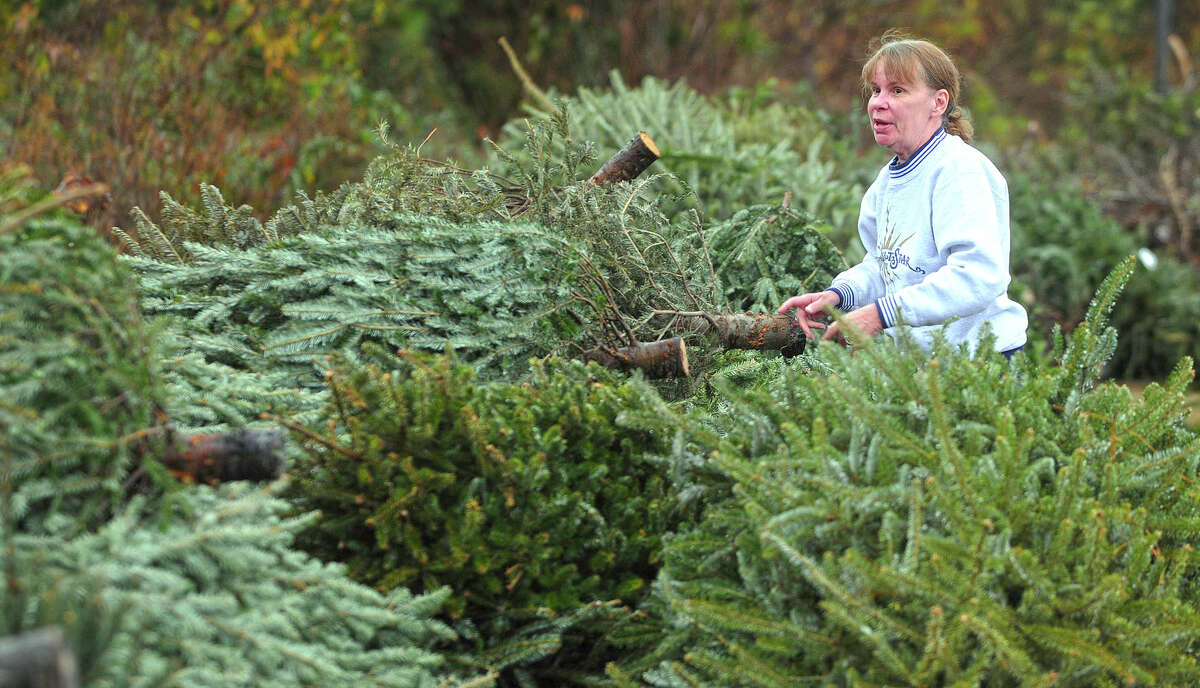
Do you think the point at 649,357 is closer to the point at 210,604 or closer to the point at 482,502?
the point at 482,502

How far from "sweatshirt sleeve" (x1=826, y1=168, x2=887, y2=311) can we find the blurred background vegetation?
621mm

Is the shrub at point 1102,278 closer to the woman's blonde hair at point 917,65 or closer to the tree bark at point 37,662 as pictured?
the woman's blonde hair at point 917,65

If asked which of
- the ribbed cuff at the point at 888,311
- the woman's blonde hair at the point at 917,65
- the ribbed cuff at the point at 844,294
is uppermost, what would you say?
the woman's blonde hair at the point at 917,65

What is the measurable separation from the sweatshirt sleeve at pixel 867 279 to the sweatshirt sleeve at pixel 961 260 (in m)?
0.32

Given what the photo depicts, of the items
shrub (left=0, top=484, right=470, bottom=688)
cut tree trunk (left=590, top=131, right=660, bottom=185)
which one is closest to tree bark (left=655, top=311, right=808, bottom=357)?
cut tree trunk (left=590, top=131, right=660, bottom=185)

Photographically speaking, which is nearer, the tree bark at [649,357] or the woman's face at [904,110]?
the tree bark at [649,357]

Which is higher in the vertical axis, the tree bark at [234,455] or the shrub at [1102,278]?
the shrub at [1102,278]

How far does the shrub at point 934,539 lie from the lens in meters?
2.10

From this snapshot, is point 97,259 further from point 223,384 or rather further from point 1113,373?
point 1113,373

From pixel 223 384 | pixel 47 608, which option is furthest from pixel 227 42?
pixel 47 608

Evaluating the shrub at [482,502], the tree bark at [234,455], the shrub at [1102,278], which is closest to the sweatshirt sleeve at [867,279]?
the shrub at [482,502]

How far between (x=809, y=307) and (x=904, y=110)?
625 millimetres

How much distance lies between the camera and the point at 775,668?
7.24 feet

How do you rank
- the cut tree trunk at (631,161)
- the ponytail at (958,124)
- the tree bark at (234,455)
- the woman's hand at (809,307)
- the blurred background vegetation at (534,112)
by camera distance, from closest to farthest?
the tree bark at (234,455) → the woman's hand at (809,307) → the ponytail at (958,124) → the cut tree trunk at (631,161) → the blurred background vegetation at (534,112)
